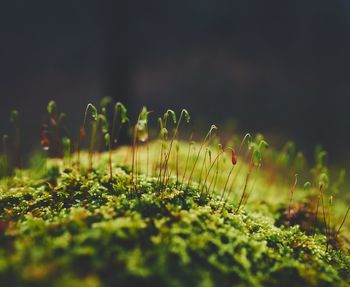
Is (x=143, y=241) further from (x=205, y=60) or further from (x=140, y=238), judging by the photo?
(x=205, y=60)

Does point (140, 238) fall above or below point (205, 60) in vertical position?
below

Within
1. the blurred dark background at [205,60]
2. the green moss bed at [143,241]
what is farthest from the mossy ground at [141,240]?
the blurred dark background at [205,60]

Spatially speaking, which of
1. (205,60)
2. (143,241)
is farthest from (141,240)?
(205,60)

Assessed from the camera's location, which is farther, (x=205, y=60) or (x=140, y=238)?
(x=205, y=60)

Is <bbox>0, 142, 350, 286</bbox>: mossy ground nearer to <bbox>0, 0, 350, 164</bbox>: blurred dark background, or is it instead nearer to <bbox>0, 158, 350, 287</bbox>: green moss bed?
<bbox>0, 158, 350, 287</bbox>: green moss bed

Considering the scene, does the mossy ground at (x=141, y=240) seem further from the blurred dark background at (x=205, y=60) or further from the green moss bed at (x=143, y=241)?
the blurred dark background at (x=205, y=60)

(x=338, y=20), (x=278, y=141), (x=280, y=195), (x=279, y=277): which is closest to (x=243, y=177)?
(x=280, y=195)

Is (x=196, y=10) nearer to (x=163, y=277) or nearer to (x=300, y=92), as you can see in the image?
(x=300, y=92)

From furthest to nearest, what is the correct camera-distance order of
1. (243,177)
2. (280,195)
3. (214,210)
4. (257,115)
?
(257,115)
(243,177)
(280,195)
(214,210)
